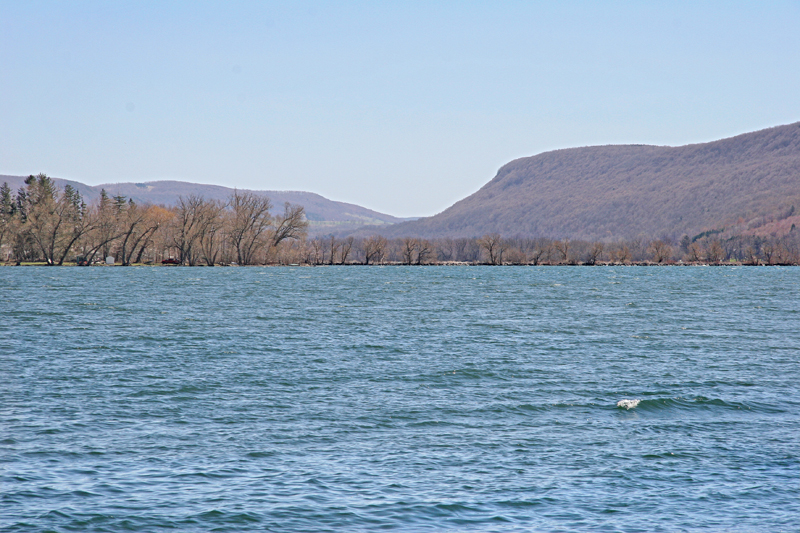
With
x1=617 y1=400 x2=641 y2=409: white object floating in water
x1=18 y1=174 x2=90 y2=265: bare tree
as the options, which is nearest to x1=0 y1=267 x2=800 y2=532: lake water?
x1=617 y1=400 x2=641 y2=409: white object floating in water

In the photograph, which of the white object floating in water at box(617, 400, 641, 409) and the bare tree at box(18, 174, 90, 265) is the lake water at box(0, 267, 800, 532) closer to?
the white object floating in water at box(617, 400, 641, 409)

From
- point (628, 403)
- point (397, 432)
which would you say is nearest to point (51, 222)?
point (397, 432)

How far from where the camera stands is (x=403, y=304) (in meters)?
83.2

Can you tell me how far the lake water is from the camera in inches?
619

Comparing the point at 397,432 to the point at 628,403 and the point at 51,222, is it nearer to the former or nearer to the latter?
the point at 628,403

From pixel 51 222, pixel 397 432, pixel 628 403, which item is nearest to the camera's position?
pixel 397 432

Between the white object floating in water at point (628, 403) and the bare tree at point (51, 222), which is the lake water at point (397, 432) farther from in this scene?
the bare tree at point (51, 222)

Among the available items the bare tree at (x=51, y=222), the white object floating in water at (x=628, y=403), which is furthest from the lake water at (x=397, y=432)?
the bare tree at (x=51, y=222)

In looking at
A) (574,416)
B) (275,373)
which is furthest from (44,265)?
(574,416)

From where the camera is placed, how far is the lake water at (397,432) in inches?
619

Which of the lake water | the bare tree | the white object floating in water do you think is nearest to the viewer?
the lake water

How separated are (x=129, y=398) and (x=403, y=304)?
57104 millimetres

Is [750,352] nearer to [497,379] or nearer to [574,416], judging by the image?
[497,379]

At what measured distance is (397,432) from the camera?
22.2m
